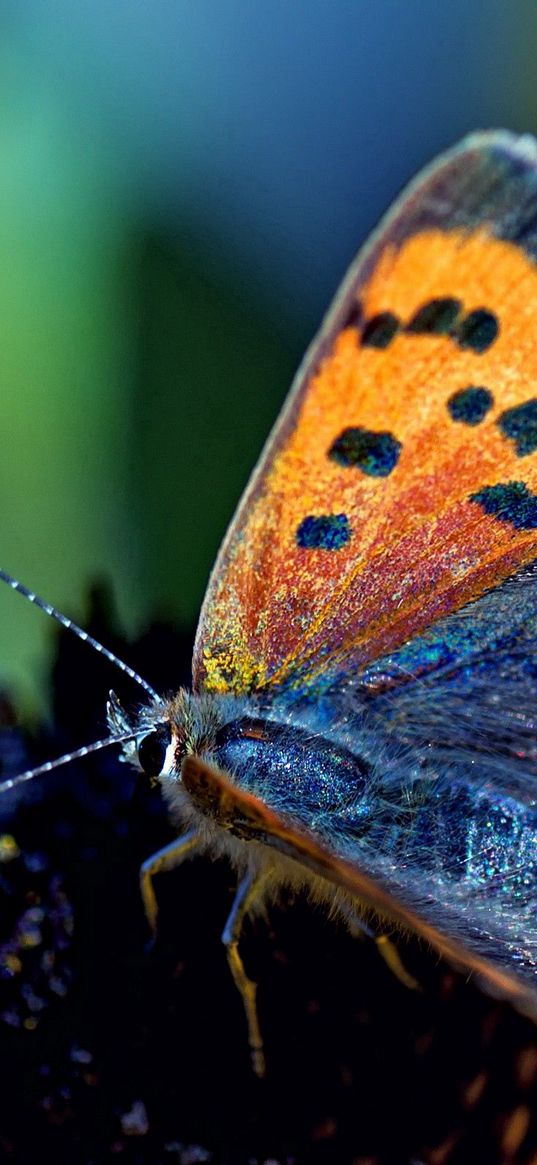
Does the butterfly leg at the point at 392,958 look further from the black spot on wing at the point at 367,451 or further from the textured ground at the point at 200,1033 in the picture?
the black spot on wing at the point at 367,451

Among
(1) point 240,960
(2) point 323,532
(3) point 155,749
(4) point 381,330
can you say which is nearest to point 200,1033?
(1) point 240,960

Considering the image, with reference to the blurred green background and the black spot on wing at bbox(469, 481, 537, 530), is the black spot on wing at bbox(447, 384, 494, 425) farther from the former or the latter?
the blurred green background

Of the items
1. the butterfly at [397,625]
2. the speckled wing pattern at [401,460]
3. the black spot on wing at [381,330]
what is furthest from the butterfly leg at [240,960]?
the black spot on wing at [381,330]

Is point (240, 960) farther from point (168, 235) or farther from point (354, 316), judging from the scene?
point (168, 235)

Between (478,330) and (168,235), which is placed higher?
(168,235)

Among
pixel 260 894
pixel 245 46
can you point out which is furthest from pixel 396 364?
pixel 245 46

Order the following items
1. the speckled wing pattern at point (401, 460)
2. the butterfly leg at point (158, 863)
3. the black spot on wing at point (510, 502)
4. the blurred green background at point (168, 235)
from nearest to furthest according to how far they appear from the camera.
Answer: the speckled wing pattern at point (401, 460)
the black spot on wing at point (510, 502)
the butterfly leg at point (158, 863)
the blurred green background at point (168, 235)
